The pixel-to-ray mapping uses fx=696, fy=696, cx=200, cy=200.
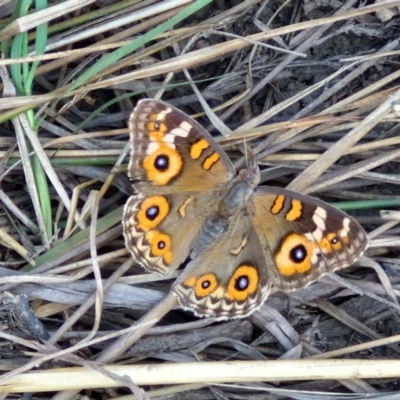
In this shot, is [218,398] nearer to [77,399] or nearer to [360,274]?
[77,399]

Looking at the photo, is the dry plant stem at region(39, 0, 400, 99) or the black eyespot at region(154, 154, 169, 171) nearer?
the black eyespot at region(154, 154, 169, 171)

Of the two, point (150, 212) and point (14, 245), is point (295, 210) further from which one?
point (14, 245)

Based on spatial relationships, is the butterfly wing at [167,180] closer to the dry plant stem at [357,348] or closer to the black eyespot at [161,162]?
the black eyespot at [161,162]

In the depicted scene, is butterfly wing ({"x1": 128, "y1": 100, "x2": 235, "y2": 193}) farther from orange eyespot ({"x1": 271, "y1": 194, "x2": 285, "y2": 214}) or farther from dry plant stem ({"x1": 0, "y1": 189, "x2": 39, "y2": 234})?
dry plant stem ({"x1": 0, "y1": 189, "x2": 39, "y2": 234})

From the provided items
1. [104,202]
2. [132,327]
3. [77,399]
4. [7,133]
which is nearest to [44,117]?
[7,133]

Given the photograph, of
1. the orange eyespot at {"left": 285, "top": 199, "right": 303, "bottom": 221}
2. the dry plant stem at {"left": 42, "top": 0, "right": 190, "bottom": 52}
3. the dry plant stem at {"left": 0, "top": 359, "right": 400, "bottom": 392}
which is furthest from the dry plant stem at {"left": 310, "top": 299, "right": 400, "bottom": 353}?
the dry plant stem at {"left": 42, "top": 0, "right": 190, "bottom": 52}

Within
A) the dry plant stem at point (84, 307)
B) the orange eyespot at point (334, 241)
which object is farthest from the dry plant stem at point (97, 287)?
the orange eyespot at point (334, 241)

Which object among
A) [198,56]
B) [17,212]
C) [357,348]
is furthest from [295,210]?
[17,212]
